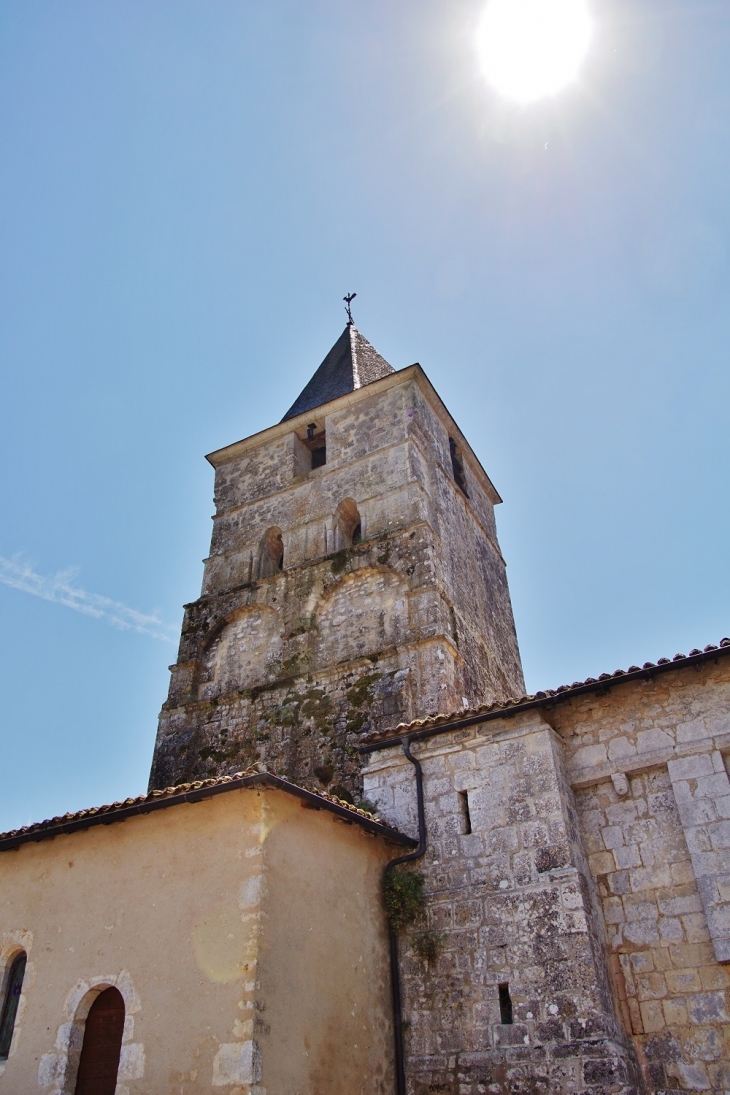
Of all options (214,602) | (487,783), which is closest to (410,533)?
(214,602)

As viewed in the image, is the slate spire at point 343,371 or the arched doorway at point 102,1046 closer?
the arched doorway at point 102,1046

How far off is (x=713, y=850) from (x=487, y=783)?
2380 millimetres

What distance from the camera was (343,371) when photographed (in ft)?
65.5

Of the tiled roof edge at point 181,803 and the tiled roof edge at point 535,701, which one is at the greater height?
the tiled roof edge at point 535,701

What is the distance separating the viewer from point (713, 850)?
25.3ft

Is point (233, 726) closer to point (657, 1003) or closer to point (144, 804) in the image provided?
point (144, 804)

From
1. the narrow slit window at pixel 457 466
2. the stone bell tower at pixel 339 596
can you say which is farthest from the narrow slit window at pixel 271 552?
the narrow slit window at pixel 457 466

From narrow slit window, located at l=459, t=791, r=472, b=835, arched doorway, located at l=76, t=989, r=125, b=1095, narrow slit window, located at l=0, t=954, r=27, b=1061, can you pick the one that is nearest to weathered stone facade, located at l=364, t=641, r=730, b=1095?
narrow slit window, located at l=459, t=791, r=472, b=835

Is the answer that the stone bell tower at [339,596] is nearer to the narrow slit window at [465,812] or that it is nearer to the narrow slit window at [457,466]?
the narrow slit window at [457,466]

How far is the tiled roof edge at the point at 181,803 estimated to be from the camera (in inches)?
298

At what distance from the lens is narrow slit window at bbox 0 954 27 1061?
7.92 m

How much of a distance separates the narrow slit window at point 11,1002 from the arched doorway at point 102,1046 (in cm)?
103

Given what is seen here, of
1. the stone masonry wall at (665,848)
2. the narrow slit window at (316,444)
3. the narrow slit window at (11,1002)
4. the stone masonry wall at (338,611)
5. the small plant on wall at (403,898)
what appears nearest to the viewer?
the stone masonry wall at (665,848)

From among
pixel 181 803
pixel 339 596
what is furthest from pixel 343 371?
pixel 181 803
